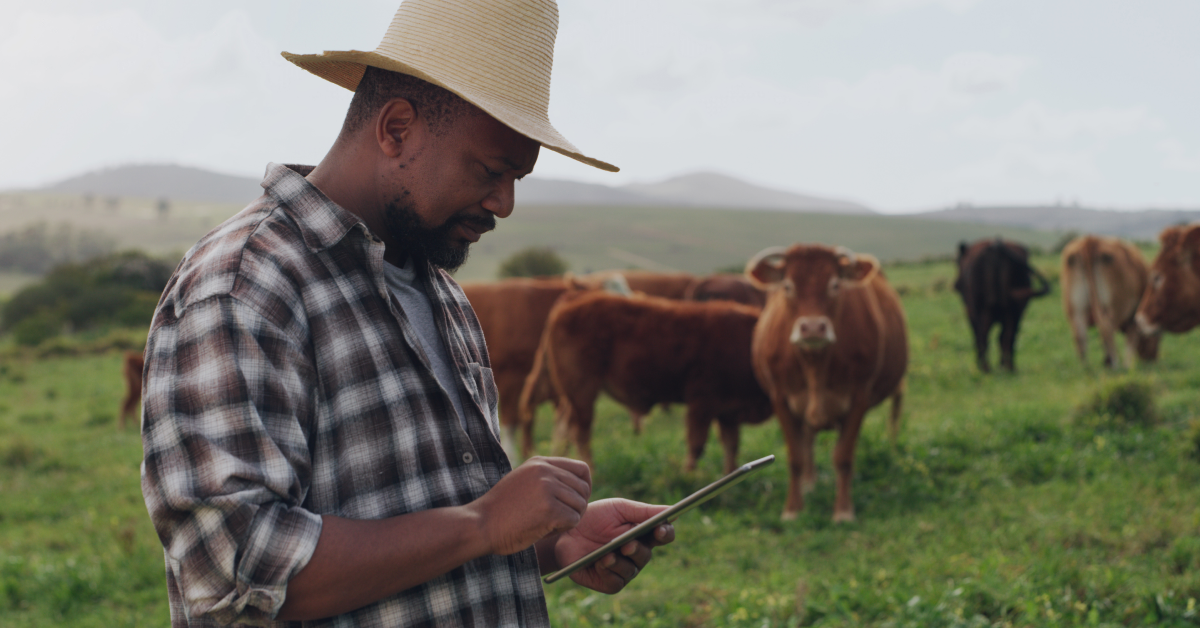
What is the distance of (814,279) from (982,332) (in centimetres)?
691

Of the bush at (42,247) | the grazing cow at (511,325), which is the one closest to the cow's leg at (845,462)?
the grazing cow at (511,325)

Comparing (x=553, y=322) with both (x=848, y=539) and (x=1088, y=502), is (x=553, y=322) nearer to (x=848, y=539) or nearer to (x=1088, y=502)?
(x=848, y=539)

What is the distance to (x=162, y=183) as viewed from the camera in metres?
167

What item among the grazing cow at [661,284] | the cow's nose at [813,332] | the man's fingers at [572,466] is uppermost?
the man's fingers at [572,466]

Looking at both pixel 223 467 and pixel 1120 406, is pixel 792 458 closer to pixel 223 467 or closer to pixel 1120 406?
pixel 1120 406

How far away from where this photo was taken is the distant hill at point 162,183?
6294 inches

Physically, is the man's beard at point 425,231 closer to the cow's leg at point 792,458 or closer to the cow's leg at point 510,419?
the cow's leg at point 792,458

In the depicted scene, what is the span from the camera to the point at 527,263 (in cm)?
3897

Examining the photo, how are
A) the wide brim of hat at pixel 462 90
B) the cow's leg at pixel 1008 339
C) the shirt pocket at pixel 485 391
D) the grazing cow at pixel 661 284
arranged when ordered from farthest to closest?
1. the grazing cow at pixel 661 284
2. the cow's leg at pixel 1008 339
3. the shirt pocket at pixel 485 391
4. the wide brim of hat at pixel 462 90

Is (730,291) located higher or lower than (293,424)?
lower

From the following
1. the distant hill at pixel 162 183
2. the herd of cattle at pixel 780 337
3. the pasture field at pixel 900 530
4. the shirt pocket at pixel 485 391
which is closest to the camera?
the shirt pocket at pixel 485 391

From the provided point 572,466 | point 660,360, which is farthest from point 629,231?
point 572,466

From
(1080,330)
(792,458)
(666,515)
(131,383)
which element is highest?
(666,515)

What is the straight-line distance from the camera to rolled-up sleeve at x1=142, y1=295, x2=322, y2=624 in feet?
4.03
